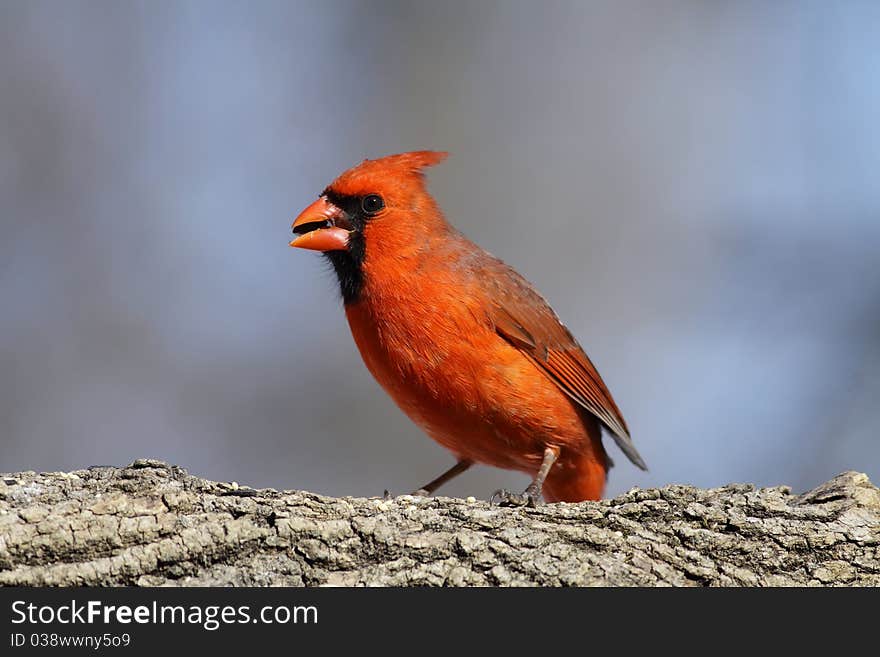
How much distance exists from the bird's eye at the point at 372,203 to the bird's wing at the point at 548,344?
463 millimetres

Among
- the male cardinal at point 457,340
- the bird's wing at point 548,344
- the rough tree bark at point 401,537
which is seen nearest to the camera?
the rough tree bark at point 401,537

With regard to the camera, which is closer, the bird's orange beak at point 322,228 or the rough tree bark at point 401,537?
the rough tree bark at point 401,537

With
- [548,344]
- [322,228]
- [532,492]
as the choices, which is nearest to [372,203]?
[322,228]

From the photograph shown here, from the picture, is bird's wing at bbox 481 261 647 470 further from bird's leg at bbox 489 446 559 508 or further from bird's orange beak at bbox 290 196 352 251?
bird's orange beak at bbox 290 196 352 251

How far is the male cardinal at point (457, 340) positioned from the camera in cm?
349

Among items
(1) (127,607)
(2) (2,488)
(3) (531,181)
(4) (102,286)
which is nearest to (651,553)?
(1) (127,607)

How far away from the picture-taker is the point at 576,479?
12.9ft

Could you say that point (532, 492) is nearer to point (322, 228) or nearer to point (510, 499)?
point (510, 499)

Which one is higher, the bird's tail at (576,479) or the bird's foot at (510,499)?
the bird's tail at (576,479)

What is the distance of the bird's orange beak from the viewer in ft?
12.5

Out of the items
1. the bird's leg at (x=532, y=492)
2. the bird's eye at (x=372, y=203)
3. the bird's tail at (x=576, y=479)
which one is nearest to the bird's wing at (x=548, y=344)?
the bird's tail at (x=576, y=479)

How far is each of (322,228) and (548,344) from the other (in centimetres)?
95

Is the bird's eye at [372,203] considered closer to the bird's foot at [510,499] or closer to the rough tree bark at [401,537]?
the bird's foot at [510,499]

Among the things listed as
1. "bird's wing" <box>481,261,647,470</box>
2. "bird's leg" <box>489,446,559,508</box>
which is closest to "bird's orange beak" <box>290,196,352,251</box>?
"bird's wing" <box>481,261,647,470</box>
